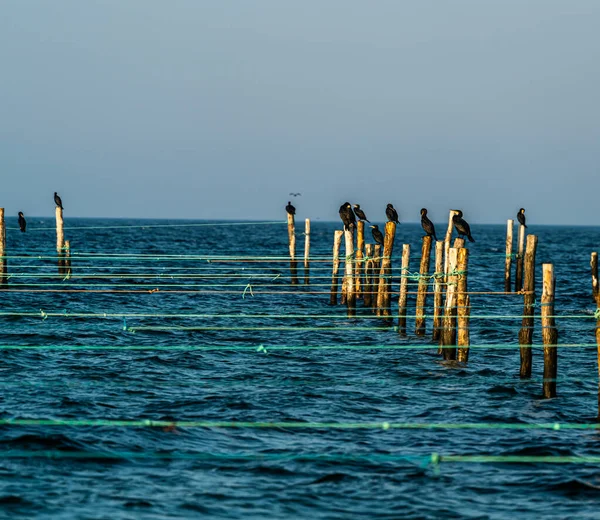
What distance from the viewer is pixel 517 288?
107ft

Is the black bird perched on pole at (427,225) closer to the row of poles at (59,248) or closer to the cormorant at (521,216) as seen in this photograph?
the cormorant at (521,216)

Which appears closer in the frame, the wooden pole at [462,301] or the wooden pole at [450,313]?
the wooden pole at [462,301]

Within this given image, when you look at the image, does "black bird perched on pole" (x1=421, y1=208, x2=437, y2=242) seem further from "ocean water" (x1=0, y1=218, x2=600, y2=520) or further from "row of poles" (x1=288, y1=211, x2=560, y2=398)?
"ocean water" (x1=0, y1=218, x2=600, y2=520)

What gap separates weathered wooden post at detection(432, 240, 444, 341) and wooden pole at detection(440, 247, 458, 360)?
0.26m

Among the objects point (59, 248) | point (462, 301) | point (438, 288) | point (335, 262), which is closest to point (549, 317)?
point (462, 301)

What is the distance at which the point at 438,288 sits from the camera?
62.2 feet

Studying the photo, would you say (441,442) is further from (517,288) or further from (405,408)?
(517,288)

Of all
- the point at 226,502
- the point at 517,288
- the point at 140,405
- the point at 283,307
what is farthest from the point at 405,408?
the point at 517,288

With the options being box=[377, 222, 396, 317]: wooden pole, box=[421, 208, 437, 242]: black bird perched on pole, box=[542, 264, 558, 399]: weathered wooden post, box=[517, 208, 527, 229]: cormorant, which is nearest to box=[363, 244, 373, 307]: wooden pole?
box=[377, 222, 396, 317]: wooden pole

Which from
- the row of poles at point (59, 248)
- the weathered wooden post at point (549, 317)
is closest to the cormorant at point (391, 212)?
the row of poles at point (59, 248)

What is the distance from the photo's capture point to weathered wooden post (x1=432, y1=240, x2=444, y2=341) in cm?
1892

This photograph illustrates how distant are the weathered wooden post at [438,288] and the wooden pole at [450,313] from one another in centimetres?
26

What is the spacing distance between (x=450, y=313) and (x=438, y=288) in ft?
3.35

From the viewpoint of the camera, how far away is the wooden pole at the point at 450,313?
1762cm
